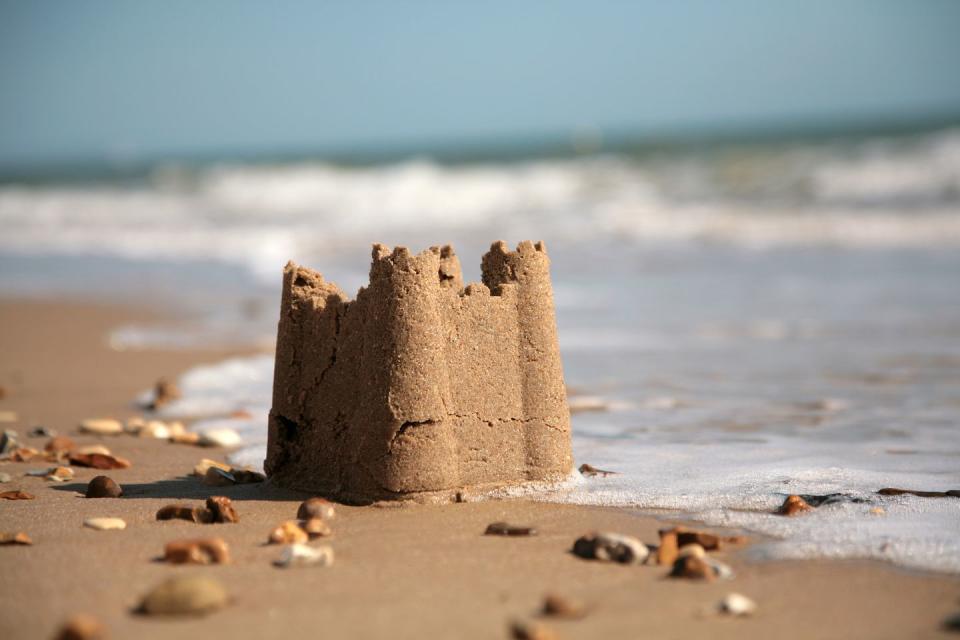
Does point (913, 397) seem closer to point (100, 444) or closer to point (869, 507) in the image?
point (869, 507)

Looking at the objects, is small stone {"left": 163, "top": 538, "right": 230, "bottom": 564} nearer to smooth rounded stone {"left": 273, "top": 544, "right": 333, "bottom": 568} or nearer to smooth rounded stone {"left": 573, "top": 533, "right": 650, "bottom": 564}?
smooth rounded stone {"left": 273, "top": 544, "right": 333, "bottom": 568}

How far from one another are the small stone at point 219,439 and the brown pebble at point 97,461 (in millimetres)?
589

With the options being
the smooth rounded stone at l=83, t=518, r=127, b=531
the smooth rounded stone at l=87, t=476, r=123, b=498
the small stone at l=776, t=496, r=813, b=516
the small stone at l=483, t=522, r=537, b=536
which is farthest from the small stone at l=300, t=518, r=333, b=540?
the small stone at l=776, t=496, r=813, b=516

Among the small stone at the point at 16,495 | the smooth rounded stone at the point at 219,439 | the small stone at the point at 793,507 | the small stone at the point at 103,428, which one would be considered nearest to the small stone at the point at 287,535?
the small stone at the point at 16,495

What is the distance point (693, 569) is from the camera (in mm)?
3461

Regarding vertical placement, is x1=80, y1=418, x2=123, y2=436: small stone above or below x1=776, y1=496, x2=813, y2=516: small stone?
above

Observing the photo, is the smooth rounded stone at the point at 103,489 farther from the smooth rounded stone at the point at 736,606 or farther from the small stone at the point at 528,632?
the smooth rounded stone at the point at 736,606

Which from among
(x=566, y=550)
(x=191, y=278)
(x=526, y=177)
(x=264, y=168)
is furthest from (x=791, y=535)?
(x=264, y=168)

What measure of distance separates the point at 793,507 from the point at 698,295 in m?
8.49

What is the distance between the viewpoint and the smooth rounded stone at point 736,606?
10.4 ft

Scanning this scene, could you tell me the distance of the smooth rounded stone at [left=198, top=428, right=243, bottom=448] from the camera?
590 cm

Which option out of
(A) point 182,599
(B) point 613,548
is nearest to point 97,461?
(A) point 182,599

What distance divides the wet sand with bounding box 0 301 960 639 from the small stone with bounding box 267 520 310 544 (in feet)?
0.15

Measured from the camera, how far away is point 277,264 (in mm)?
17219
